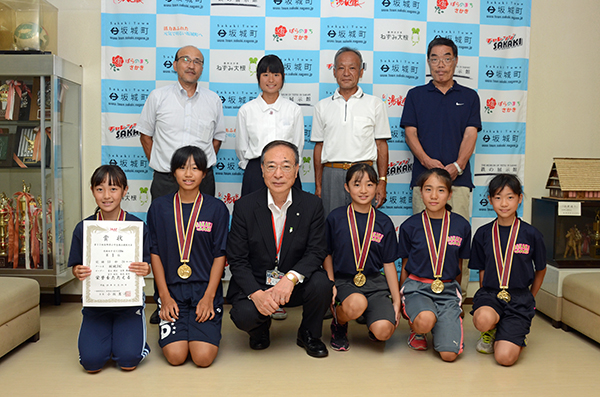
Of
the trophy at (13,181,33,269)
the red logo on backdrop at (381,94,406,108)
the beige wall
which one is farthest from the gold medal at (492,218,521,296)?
the trophy at (13,181,33,269)

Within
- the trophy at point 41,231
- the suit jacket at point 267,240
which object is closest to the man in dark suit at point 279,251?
the suit jacket at point 267,240

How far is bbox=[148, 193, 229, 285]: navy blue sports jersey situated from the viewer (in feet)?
8.99

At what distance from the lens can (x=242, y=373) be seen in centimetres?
251

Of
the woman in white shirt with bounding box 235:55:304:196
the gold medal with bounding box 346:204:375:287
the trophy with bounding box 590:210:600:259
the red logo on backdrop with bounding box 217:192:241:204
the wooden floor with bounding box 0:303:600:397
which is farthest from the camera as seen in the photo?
the red logo on backdrop with bounding box 217:192:241:204

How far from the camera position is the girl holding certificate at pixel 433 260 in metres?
2.80

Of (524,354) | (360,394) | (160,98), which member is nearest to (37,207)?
(160,98)

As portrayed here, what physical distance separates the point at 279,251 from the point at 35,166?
216 centimetres

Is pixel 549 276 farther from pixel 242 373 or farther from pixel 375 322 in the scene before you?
pixel 242 373

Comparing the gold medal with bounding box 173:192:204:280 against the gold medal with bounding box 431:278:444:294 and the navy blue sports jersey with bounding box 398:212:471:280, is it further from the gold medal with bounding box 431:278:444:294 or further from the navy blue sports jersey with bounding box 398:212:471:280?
the gold medal with bounding box 431:278:444:294

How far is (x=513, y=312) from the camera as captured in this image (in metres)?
2.79

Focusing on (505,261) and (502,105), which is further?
(502,105)

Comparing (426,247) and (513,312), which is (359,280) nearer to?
(426,247)

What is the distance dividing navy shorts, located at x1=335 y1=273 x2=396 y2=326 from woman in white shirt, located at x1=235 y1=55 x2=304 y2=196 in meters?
0.93

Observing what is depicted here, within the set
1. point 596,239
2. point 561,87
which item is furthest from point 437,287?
point 561,87
